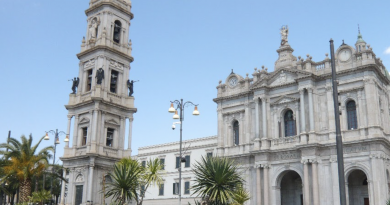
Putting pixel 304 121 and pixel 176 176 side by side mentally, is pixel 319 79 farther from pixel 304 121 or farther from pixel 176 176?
pixel 176 176

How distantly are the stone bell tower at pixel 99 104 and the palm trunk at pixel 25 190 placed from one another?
4.19 m

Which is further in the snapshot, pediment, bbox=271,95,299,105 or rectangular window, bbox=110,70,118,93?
rectangular window, bbox=110,70,118,93

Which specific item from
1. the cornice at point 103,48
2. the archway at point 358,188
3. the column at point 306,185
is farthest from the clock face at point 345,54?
the cornice at point 103,48

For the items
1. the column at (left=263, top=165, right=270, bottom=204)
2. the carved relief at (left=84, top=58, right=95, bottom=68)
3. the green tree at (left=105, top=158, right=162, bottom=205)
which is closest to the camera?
the green tree at (left=105, top=158, right=162, bottom=205)

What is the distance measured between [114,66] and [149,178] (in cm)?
2079

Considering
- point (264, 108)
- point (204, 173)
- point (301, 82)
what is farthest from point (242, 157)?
point (204, 173)

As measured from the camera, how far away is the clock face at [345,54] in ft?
118

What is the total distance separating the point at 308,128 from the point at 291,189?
6.45 metres

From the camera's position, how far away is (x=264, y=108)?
39406mm

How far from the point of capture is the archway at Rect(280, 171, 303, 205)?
3850 cm

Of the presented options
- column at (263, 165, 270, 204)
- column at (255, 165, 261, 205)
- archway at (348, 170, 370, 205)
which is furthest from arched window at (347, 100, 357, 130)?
column at (255, 165, 261, 205)

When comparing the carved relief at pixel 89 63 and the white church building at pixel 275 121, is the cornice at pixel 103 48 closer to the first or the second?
the white church building at pixel 275 121

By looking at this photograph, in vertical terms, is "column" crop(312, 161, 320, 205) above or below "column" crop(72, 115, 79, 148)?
below

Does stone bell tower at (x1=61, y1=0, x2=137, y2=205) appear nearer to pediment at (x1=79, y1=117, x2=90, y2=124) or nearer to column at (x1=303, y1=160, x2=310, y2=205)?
pediment at (x1=79, y1=117, x2=90, y2=124)
